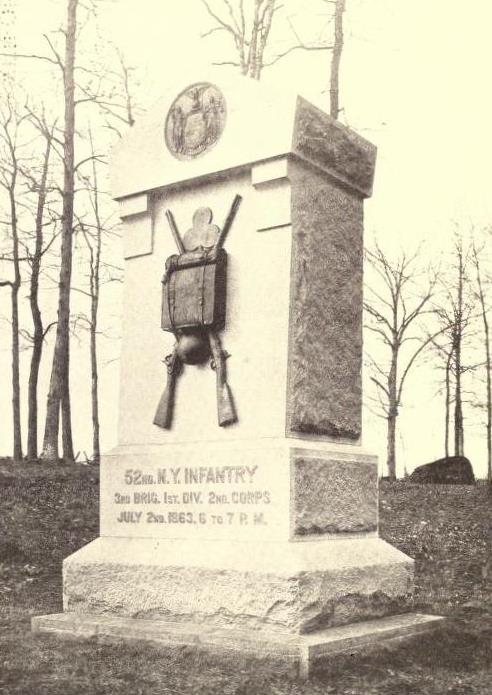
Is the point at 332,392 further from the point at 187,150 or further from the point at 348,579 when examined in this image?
the point at 187,150

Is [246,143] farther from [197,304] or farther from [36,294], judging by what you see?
[36,294]

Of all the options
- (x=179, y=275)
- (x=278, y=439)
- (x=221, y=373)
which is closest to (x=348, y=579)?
(x=278, y=439)

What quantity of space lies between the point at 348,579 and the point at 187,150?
329cm

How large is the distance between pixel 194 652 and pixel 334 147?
3.60 m

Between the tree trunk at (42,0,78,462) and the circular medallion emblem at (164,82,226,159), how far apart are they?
30.9 feet

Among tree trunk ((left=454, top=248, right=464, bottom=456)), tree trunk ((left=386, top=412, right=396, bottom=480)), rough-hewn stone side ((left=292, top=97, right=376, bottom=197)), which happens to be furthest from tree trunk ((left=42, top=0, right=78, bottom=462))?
tree trunk ((left=454, top=248, right=464, bottom=456))

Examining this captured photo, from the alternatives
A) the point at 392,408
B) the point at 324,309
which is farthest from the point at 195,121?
the point at 392,408

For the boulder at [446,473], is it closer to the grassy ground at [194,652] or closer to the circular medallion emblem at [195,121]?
the grassy ground at [194,652]

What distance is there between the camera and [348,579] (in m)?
5.83

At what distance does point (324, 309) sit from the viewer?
6.33 metres

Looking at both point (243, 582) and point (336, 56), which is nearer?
point (243, 582)

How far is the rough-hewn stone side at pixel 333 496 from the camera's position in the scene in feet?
18.9

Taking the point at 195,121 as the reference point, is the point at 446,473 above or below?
below

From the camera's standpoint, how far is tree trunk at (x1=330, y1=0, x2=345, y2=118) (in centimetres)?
Answer: 1577
